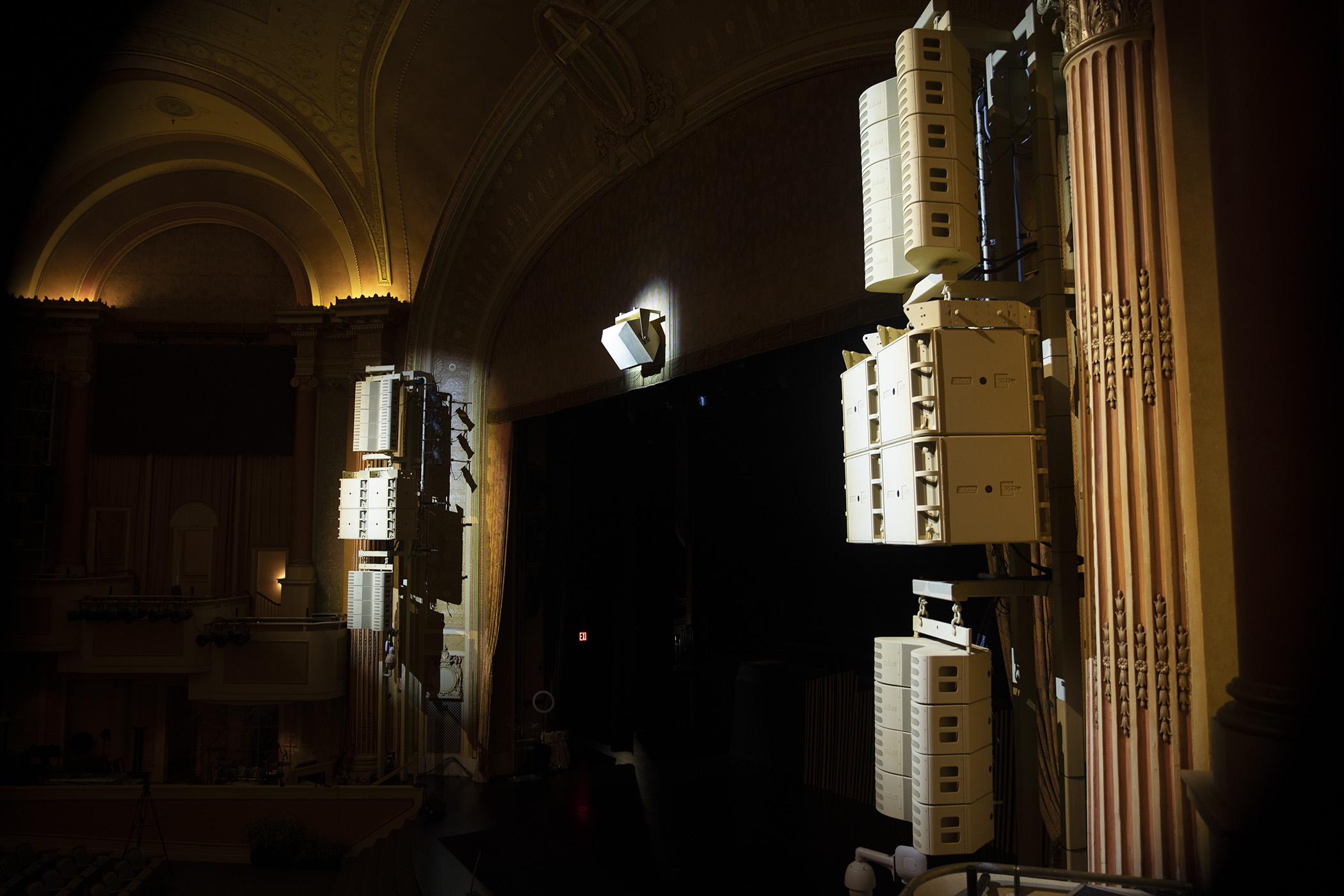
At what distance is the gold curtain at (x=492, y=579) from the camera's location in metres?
10.1

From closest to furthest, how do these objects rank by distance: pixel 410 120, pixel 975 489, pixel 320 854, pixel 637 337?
pixel 975 489, pixel 637 337, pixel 320 854, pixel 410 120

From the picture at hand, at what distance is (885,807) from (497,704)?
8.34 meters

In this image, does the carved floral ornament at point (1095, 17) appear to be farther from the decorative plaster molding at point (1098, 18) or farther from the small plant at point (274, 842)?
the small plant at point (274, 842)

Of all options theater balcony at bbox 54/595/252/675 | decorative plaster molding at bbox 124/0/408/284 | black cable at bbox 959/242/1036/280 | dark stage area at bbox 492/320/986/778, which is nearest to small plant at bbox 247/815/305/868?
dark stage area at bbox 492/320/986/778

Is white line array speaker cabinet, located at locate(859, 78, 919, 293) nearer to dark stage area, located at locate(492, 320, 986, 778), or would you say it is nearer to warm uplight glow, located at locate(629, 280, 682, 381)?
dark stage area, located at locate(492, 320, 986, 778)

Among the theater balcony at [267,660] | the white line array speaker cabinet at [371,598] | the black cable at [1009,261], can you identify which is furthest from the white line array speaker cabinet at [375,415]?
the black cable at [1009,261]

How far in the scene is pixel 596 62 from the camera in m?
7.22

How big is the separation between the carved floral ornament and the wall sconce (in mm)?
4536

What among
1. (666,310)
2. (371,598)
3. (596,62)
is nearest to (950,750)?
(666,310)

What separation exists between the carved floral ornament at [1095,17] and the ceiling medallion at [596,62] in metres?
4.94

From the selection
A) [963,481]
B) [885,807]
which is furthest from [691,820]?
[963,481]

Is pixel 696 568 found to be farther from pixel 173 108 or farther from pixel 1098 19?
pixel 173 108

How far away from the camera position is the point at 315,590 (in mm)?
11156

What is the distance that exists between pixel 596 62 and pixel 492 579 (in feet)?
19.9
